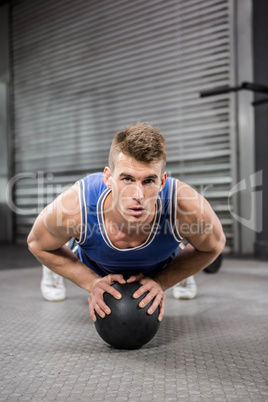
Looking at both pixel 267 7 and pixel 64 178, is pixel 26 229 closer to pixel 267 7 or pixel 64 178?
pixel 64 178

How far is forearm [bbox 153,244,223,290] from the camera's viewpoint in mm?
1733

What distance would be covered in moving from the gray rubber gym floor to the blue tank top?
32cm

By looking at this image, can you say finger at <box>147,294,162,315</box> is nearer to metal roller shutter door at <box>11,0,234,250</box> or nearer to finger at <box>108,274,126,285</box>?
finger at <box>108,274,126,285</box>

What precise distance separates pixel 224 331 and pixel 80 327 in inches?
24.5

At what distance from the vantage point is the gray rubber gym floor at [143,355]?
1217mm

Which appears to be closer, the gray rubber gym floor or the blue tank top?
the gray rubber gym floor

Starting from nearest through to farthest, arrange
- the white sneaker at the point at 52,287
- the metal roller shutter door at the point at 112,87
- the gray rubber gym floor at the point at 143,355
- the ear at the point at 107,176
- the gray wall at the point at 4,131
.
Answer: the gray rubber gym floor at the point at 143,355 → the ear at the point at 107,176 → the white sneaker at the point at 52,287 → the metal roller shutter door at the point at 112,87 → the gray wall at the point at 4,131

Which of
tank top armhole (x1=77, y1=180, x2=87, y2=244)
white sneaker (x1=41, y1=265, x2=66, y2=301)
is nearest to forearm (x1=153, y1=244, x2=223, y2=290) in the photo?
tank top armhole (x1=77, y1=180, x2=87, y2=244)

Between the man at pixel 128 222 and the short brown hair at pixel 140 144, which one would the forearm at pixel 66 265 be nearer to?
the man at pixel 128 222

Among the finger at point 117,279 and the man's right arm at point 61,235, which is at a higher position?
the man's right arm at point 61,235

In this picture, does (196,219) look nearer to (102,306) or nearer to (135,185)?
(135,185)

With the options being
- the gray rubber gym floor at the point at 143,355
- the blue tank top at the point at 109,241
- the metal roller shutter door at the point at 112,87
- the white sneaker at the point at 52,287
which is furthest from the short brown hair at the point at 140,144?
the metal roller shutter door at the point at 112,87

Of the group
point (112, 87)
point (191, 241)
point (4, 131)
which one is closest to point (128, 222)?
point (191, 241)

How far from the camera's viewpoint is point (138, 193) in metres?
1.38
